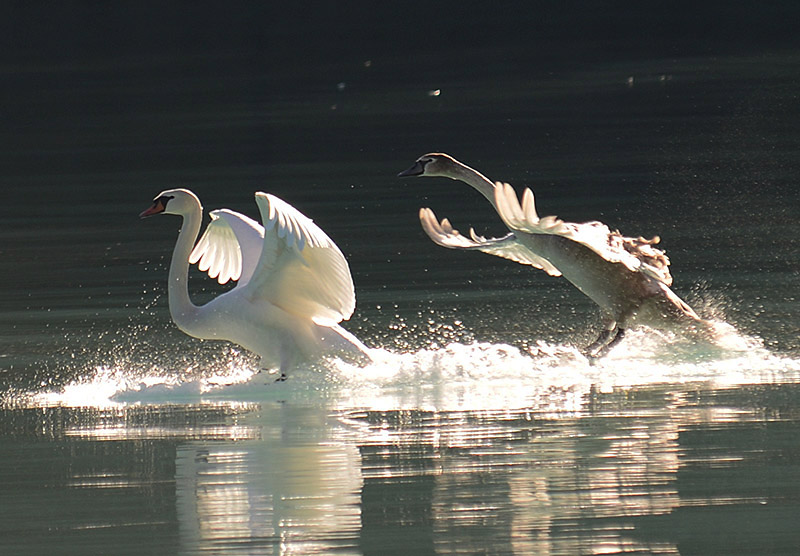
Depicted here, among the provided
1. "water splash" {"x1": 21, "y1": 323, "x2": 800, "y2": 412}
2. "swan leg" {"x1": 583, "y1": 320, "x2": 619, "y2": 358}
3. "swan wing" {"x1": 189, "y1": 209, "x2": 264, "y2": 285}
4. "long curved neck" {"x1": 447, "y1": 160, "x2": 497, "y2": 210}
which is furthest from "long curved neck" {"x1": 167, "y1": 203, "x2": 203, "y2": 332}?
"swan leg" {"x1": 583, "y1": 320, "x2": 619, "y2": 358}

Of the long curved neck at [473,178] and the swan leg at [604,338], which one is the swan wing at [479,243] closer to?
the long curved neck at [473,178]

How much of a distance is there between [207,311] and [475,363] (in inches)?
57.5

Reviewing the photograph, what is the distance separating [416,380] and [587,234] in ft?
4.89

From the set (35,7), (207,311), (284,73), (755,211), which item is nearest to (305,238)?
(207,311)

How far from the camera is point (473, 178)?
35.5 feet

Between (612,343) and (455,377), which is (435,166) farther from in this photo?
(455,377)

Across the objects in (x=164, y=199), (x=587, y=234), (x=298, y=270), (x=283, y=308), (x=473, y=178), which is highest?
(x=473, y=178)

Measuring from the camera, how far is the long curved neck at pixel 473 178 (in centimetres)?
1069

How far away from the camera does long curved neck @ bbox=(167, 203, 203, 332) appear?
9.64 m

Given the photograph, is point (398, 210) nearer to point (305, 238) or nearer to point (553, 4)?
point (305, 238)

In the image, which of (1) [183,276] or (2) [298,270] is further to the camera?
(1) [183,276]

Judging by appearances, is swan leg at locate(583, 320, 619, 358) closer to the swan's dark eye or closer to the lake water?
the lake water

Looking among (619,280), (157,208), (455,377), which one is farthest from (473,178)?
(455,377)

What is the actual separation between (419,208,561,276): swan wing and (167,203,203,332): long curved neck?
1.34 metres
